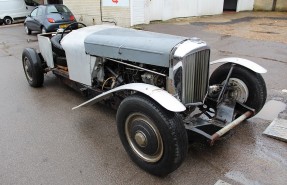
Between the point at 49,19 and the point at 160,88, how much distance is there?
10833mm

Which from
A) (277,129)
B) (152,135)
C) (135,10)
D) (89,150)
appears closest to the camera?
(152,135)

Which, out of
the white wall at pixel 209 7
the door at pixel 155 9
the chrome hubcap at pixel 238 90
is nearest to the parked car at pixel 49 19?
the door at pixel 155 9

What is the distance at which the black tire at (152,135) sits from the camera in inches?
107

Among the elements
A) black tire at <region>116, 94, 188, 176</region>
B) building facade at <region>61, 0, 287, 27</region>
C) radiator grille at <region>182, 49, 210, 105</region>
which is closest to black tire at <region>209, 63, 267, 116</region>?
radiator grille at <region>182, 49, 210, 105</region>

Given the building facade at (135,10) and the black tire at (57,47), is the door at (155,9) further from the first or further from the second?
the black tire at (57,47)

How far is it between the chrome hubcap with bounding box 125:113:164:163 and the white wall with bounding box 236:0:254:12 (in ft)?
63.9

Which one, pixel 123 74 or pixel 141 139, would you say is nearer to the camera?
pixel 141 139

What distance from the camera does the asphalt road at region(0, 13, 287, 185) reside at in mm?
3037

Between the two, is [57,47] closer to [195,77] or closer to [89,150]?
[89,150]

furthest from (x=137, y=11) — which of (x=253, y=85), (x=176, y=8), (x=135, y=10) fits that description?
(x=253, y=85)

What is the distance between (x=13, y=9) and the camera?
61.9 feet

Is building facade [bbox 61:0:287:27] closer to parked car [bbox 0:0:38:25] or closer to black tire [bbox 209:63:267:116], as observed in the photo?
parked car [bbox 0:0:38:25]

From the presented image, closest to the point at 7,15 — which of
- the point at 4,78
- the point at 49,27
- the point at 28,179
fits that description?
the point at 49,27

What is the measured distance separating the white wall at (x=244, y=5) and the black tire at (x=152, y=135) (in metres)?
19.5
